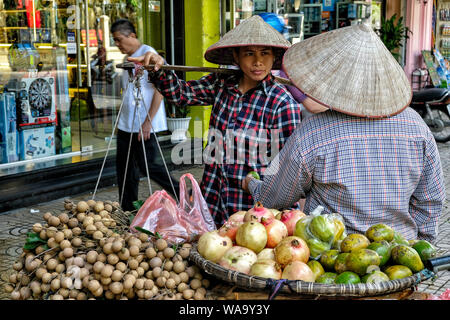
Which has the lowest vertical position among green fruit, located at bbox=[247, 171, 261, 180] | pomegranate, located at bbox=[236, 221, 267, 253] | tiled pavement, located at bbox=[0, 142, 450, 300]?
tiled pavement, located at bbox=[0, 142, 450, 300]

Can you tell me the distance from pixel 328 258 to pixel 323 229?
0.11m

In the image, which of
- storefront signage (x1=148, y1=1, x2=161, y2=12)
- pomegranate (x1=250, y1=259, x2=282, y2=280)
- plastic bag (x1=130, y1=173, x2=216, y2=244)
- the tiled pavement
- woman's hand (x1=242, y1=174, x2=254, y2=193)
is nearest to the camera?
pomegranate (x1=250, y1=259, x2=282, y2=280)

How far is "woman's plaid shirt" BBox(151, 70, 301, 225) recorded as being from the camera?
3143 mm

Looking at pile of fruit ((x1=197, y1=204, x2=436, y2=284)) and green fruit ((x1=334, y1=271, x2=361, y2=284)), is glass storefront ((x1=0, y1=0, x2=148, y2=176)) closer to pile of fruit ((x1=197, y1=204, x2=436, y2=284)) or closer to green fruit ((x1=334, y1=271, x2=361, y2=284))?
pile of fruit ((x1=197, y1=204, x2=436, y2=284))

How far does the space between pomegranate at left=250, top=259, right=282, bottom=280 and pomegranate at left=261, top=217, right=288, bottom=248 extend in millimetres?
162

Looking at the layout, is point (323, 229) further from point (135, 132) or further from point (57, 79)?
point (57, 79)

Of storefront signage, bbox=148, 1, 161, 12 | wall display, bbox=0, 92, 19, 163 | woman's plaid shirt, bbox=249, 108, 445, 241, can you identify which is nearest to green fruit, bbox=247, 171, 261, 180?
woman's plaid shirt, bbox=249, 108, 445, 241

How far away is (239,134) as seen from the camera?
10.5 ft

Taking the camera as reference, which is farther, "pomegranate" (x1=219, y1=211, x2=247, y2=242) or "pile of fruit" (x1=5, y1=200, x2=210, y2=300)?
"pomegranate" (x1=219, y1=211, x2=247, y2=242)

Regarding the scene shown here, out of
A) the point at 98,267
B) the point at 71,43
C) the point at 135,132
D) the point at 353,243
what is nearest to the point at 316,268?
the point at 353,243

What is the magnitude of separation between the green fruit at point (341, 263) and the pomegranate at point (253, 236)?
0.28 meters

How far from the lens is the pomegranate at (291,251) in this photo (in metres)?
2.10

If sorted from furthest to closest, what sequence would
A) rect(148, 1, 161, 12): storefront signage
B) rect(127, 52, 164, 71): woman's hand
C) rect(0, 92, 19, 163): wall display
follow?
rect(148, 1, 161, 12): storefront signage
rect(0, 92, 19, 163): wall display
rect(127, 52, 164, 71): woman's hand
